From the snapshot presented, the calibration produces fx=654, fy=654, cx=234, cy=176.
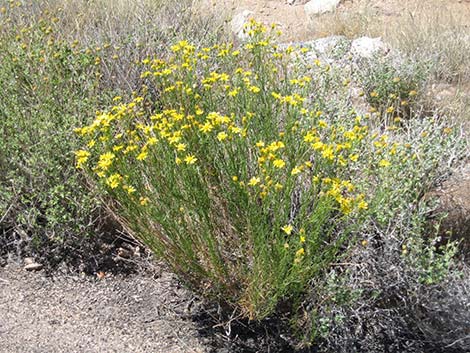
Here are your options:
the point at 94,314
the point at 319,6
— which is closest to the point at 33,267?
the point at 94,314

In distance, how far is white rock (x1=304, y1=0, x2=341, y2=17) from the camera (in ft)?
33.9

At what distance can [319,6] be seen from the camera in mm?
10531

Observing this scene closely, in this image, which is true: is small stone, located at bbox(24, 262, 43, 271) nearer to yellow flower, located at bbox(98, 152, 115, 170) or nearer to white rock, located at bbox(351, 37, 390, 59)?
yellow flower, located at bbox(98, 152, 115, 170)

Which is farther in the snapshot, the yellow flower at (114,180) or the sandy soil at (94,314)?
the sandy soil at (94,314)

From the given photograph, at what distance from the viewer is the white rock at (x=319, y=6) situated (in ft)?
33.9

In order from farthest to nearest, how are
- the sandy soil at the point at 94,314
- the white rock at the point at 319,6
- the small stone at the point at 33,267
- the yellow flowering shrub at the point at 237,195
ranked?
the white rock at the point at 319,6 < the small stone at the point at 33,267 < the sandy soil at the point at 94,314 < the yellow flowering shrub at the point at 237,195

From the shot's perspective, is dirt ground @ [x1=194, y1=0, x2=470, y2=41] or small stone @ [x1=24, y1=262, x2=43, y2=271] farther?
dirt ground @ [x1=194, y1=0, x2=470, y2=41]

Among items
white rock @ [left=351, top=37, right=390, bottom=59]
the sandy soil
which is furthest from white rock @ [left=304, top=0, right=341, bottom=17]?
the sandy soil

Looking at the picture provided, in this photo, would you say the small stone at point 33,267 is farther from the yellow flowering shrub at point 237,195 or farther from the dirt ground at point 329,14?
the dirt ground at point 329,14

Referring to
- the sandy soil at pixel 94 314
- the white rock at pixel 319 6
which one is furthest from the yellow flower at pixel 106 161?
the white rock at pixel 319 6

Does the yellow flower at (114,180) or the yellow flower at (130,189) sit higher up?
the yellow flower at (114,180)

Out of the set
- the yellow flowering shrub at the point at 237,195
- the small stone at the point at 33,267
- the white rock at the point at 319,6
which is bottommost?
the white rock at the point at 319,6

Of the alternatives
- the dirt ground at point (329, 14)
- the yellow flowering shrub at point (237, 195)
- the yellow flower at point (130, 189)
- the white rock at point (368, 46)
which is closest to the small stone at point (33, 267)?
the yellow flowering shrub at point (237, 195)

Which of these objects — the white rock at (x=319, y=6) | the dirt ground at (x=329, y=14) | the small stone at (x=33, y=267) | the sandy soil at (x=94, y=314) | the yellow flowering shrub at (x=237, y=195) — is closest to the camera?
the yellow flowering shrub at (x=237, y=195)
